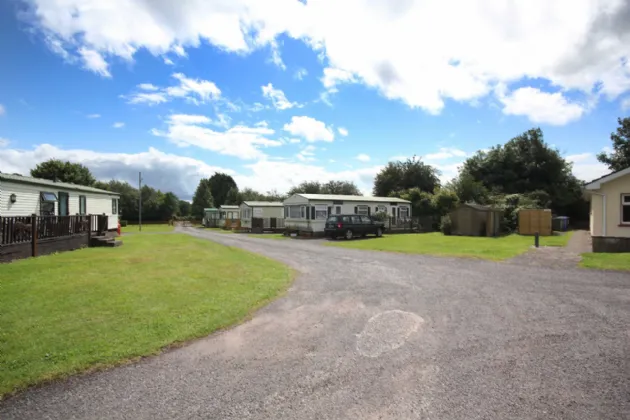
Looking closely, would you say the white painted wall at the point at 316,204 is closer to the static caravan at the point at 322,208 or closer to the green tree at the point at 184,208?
the static caravan at the point at 322,208

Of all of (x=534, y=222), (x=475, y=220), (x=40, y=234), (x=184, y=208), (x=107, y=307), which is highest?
(x=184, y=208)

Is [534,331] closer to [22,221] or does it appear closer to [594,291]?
[594,291]

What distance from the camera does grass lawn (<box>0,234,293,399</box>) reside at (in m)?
4.66

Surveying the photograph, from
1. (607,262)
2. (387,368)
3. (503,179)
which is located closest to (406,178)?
(503,179)

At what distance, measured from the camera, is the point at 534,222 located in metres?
29.2

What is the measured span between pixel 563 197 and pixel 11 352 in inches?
1960

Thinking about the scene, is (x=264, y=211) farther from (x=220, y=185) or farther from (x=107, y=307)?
(x=220, y=185)

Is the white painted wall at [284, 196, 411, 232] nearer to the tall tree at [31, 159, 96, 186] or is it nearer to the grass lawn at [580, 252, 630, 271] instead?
the grass lawn at [580, 252, 630, 271]

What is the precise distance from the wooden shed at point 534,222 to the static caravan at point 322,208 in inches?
382

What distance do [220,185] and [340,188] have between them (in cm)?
3437

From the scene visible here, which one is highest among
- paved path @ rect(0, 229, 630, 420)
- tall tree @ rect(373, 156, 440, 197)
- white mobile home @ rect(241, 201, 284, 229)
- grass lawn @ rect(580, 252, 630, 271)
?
tall tree @ rect(373, 156, 440, 197)

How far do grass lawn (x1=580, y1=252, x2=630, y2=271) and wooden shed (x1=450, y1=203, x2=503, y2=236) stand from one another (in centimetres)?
1394

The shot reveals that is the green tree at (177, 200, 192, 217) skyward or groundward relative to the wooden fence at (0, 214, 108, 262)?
skyward

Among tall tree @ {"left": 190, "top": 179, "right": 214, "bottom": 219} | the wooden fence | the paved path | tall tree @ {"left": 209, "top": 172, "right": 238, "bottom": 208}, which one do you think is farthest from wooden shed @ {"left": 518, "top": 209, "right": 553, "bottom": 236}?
tall tree @ {"left": 209, "top": 172, "right": 238, "bottom": 208}
